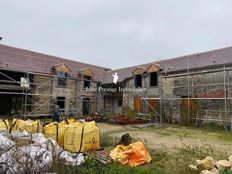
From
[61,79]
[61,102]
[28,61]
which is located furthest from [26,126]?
[61,79]

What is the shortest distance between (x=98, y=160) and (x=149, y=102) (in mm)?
15375

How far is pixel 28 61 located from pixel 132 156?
706 inches

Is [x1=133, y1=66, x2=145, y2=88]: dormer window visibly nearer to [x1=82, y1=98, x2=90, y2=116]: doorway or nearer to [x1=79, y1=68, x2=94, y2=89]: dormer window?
[x1=79, y1=68, x2=94, y2=89]: dormer window

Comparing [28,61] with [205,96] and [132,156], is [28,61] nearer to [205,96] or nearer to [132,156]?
[205,96]

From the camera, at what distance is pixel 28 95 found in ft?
70.1

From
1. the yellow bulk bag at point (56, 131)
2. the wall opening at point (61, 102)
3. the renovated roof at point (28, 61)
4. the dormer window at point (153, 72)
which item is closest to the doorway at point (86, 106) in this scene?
the wall opening at point (61, 102)

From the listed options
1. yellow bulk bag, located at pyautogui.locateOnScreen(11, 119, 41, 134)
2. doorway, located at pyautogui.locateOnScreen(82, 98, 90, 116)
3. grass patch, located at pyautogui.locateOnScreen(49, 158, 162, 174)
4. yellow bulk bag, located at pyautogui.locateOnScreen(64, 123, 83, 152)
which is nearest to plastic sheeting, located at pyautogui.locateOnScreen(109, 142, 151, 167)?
grass patch, located at pyautogui.locateOnScreen(49, 158, 162, 174)

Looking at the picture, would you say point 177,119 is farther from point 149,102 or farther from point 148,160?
point 148,160

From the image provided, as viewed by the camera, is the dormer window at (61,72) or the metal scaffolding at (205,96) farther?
the dormer window at (61,72)

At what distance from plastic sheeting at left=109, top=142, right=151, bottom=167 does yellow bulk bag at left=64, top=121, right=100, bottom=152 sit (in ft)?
3.62

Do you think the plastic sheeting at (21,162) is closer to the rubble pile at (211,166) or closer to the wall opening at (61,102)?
the rubble pile at (211,166)

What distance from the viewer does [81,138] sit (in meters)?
8.02

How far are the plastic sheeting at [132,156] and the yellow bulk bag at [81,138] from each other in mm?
1103

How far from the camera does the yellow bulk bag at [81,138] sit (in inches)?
315
